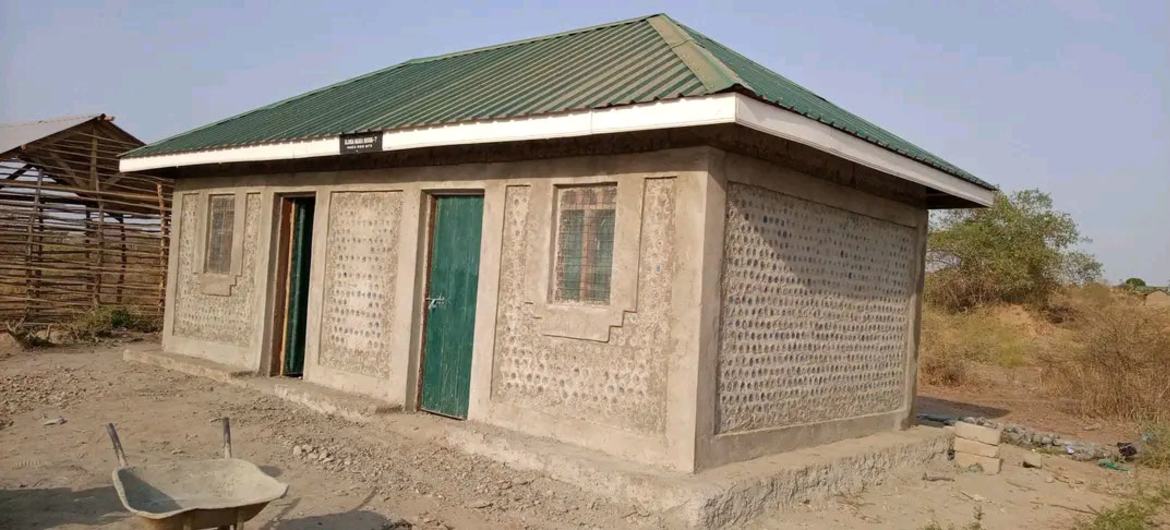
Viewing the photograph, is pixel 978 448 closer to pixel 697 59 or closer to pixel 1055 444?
pixel 1055 444

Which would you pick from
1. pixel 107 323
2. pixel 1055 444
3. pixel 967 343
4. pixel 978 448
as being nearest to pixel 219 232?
pixel 107 323

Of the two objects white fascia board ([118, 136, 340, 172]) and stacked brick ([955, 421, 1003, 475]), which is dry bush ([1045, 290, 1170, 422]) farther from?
white fascia board ([118, 136, 340, 172])

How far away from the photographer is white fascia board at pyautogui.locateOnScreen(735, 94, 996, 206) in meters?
4.70

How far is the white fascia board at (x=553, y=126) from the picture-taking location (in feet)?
15.4

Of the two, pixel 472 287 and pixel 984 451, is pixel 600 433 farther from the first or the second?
pixel 984 451

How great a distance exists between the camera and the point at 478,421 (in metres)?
6.49

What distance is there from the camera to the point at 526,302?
20.5ft

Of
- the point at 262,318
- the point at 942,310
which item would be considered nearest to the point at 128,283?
the point at 262,318

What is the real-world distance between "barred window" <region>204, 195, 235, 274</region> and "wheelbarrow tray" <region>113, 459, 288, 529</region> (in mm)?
5531

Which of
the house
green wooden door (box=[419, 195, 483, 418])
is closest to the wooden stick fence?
A: the house

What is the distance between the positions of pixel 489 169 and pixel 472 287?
1020 mm

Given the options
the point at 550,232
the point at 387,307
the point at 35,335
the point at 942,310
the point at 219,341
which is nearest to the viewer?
the point at 550,232

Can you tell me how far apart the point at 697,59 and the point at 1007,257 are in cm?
2076

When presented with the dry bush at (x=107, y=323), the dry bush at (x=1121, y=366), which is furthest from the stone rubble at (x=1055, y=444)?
the dry bush at (x=107, y=323)
